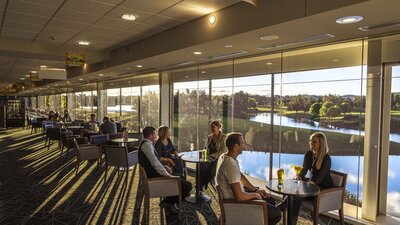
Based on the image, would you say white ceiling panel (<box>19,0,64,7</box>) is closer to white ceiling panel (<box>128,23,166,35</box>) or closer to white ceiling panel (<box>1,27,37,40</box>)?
white ceiling panel (<box>128,23,166,35</box>)

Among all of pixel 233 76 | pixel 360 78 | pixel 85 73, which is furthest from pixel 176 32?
pixel 85 73

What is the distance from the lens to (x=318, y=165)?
405cm

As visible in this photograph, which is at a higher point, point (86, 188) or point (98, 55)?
point (98, 55)

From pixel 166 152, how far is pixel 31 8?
3.24 m

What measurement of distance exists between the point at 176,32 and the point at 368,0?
349 cm

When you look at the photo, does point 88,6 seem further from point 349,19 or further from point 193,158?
point 349,19

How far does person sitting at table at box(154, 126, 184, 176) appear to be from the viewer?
17.8 ft

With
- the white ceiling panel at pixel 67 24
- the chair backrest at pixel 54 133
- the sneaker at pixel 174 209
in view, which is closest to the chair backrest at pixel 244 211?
the sneaker at pixel 174 209

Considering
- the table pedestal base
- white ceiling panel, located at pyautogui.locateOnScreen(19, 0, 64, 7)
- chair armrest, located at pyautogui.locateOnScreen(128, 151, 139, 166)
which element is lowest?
the table pedestal base

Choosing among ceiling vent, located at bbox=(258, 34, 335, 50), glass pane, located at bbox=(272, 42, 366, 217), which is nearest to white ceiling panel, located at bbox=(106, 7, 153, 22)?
ceiling vent, located at bbox=(258, 34, 335, 50)

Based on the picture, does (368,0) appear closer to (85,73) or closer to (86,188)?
(86,188)

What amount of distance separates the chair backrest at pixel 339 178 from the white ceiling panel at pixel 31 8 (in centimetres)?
488

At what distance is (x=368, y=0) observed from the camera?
2838 millimetres

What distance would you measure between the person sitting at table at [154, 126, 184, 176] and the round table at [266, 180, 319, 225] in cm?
216
